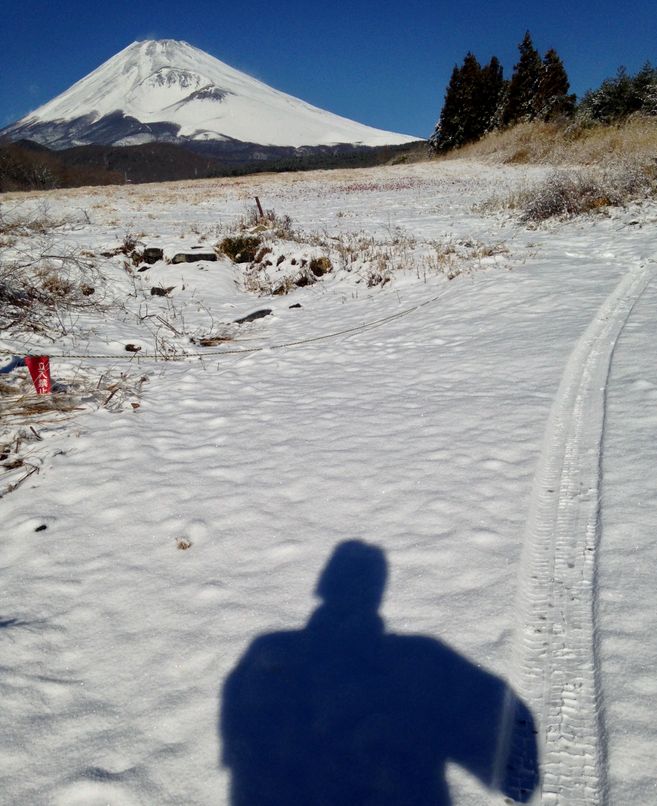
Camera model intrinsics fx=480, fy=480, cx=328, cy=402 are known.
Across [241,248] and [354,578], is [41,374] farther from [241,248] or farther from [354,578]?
[241,248]

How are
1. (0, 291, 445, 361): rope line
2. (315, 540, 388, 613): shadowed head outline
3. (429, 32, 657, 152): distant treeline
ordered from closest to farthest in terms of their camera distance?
(315, 540, 388, 613): shadowed head outline → (0, 291, 445, 361): rope line → (429, 32, 657, 152): distant treeline

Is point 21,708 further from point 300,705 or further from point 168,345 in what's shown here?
point 168,345

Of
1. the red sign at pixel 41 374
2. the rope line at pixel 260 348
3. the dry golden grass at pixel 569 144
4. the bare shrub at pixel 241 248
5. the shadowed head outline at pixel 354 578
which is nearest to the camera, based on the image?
the shadowed head outline at pixel 354 578

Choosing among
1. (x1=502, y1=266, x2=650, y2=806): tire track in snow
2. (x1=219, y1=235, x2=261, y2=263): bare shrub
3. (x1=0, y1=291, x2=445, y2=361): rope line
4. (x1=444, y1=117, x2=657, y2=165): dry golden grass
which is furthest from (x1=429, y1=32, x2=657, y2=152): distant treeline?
(x1=502, y1=266, x2=650, y2=806): tire track in snow

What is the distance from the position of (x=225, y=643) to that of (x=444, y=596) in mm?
1133

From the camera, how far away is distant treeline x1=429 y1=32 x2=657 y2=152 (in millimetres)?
39844

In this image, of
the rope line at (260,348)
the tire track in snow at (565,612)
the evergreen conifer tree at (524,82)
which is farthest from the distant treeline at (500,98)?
the tire track in snow at (565,612)

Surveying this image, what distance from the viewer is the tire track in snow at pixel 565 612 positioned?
176 cm

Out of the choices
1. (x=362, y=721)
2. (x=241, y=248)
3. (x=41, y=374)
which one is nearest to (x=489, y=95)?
(x=241, y=248)

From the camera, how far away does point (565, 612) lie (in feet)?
7.66

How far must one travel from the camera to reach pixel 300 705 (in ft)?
6.77

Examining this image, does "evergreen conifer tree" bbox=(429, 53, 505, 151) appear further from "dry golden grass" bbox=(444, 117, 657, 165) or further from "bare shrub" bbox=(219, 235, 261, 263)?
"bare shrub" bbox=(219, 235, 261, 263)

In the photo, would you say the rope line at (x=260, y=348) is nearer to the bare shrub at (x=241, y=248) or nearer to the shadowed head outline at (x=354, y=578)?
the shadowed head outline at (x=354, y=578)

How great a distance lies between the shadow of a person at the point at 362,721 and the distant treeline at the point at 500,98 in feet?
141
